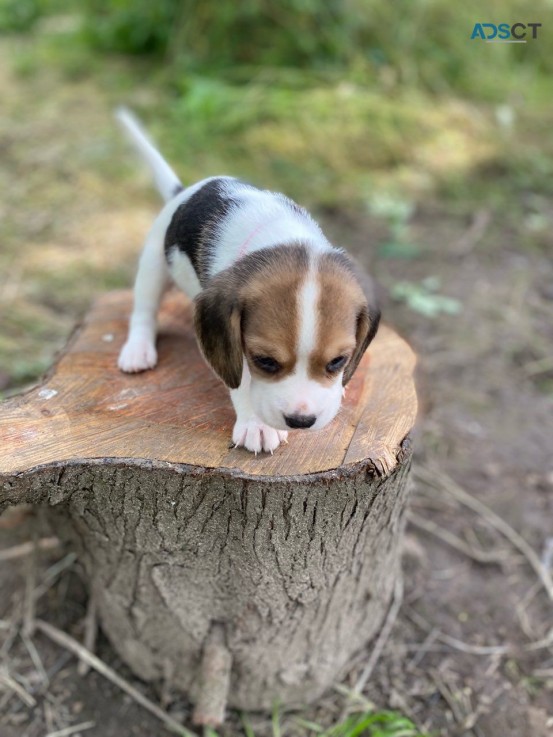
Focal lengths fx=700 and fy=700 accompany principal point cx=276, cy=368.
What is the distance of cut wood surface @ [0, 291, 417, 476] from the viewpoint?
2377 millimetres

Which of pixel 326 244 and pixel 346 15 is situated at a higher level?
pixel 326 244

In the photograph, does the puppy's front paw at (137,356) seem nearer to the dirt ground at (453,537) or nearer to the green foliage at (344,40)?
the dirt ground at (453,537)

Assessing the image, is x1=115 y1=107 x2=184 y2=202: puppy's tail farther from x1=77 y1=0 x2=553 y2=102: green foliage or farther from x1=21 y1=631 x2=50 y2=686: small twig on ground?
x1=77 y1=0 x2=553 y2=102: green foliage

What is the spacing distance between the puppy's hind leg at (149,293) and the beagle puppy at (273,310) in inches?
12.9

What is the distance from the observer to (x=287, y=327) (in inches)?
83.0

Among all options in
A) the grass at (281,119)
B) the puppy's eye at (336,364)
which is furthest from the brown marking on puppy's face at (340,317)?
the grass at (281,119)

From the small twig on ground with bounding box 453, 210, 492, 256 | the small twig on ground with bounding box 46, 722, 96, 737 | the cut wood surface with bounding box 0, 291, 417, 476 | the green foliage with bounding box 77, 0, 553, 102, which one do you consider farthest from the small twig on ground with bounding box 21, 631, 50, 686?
the green foliage with bounding box 77, 0, 553, 102

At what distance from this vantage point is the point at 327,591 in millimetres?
2869

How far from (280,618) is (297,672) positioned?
390 mm

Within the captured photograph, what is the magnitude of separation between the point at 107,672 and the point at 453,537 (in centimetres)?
200

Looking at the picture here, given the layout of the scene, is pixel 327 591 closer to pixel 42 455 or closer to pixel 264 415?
pixel 264 415

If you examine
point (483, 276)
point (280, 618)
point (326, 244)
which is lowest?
point (483, 276)

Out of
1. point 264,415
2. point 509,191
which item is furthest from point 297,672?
point 509,191

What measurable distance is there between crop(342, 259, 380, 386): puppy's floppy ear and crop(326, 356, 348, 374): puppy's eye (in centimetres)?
11
